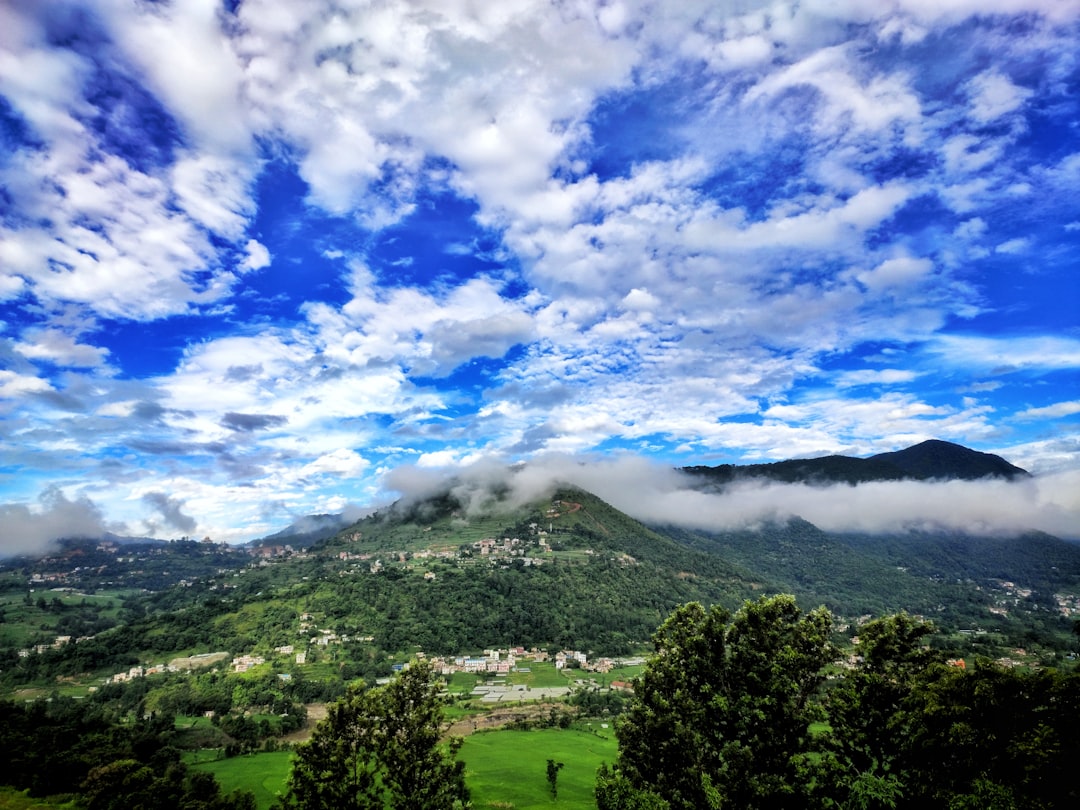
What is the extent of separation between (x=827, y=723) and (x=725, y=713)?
4.28 m

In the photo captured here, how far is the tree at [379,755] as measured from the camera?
21266 millimetres

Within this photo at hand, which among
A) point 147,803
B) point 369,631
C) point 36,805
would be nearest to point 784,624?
point 147,803

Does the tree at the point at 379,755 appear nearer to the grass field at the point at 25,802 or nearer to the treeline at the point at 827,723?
the treeline at the point at 827,723

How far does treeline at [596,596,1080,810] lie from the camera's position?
57.4 feet

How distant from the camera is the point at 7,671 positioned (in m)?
110

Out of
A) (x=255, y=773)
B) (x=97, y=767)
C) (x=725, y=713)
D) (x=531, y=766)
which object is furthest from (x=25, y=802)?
(x=725, y=713)

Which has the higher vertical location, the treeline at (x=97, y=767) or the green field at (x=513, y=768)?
the treeline at (x=97, y=767)

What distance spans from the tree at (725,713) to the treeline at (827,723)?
50 millimetres

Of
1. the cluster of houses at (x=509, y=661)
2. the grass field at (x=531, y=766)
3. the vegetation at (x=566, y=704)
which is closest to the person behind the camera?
the vegetation at (x=566, y=704)

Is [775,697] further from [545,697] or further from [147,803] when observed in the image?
[545,697]

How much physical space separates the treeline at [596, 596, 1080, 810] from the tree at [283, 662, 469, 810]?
7390mm

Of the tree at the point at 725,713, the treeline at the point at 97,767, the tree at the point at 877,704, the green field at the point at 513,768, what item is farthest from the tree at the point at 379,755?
the green field at the point at 513,768

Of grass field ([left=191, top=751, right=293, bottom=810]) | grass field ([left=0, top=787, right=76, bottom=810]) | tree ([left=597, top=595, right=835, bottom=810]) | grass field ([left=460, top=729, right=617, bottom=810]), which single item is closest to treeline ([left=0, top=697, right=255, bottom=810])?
grass field ([left=0, top=787, right=76, bottom=810])

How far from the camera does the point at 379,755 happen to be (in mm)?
21578
